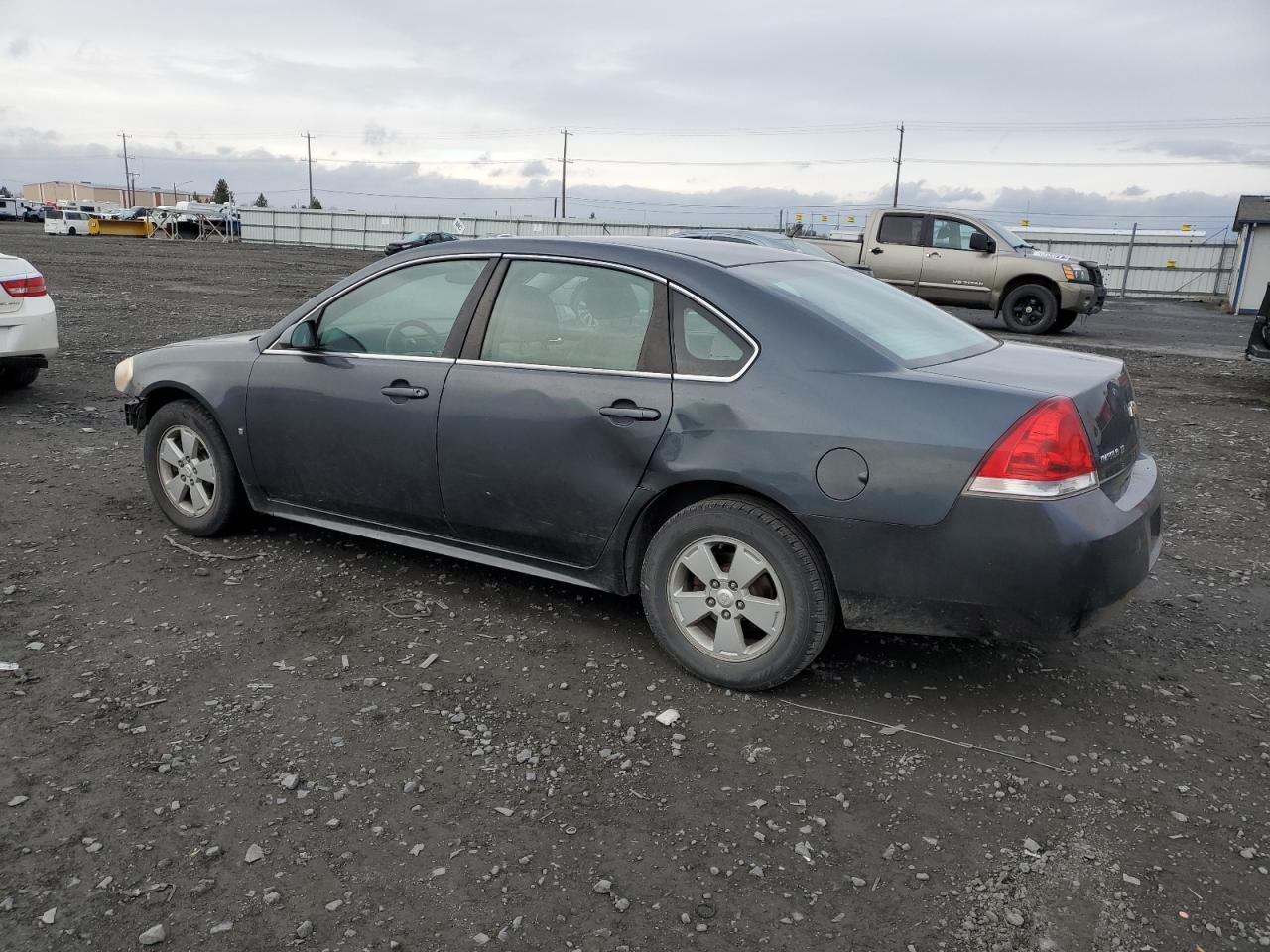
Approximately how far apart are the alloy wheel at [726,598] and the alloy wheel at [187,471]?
2628mm

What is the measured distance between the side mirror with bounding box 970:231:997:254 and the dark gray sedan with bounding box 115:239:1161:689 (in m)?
14.0

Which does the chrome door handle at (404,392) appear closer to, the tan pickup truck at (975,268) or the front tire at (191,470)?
the front tire at (191,470)

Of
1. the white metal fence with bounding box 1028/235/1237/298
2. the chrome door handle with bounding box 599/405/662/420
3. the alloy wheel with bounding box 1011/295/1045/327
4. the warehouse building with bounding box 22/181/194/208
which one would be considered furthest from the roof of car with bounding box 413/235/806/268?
the warehouse building with bounding box 22/181/194/208

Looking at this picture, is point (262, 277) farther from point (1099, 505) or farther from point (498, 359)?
point (1099, 505)

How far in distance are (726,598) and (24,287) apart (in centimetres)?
716

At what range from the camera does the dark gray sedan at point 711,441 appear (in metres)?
3.27

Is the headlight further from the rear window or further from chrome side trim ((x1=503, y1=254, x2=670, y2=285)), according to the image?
the rear window

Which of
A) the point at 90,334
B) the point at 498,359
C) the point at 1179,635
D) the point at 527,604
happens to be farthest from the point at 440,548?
the point at 90,334

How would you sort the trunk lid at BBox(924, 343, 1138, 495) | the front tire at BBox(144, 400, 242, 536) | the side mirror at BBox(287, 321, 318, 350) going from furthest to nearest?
the front tire at BBox(144, 400, 242, 536)
the side mirror at BBox(287, 321, 318, 350)
the trunk lid at BBox(924, 343, 1138, 495)

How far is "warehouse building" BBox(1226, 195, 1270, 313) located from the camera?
26156mm

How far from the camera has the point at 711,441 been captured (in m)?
3.59

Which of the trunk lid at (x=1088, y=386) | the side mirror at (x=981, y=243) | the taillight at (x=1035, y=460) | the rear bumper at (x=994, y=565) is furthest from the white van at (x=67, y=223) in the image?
the taillight at (x=1035, y=460)

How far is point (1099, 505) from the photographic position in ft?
10.8

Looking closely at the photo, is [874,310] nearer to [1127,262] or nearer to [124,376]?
[124,376]
